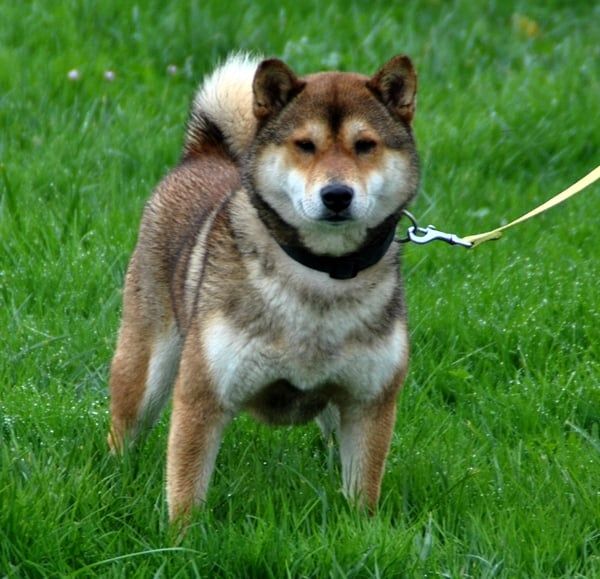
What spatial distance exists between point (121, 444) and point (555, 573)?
156 cm

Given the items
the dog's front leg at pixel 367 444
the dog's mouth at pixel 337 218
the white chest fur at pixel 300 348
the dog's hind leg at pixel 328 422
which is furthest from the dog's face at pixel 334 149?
the dog's hind leg at pixel 328 422

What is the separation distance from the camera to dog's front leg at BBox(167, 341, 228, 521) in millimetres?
4363

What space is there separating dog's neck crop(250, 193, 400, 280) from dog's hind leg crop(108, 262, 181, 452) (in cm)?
83

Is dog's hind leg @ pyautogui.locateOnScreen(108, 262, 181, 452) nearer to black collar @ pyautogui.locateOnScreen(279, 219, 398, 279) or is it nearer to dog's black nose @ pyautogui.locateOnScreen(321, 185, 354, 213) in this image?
black collar @ pyautogui.locateOnScreen(279, 219, 398, 279)

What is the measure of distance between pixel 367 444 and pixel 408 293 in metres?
1.72

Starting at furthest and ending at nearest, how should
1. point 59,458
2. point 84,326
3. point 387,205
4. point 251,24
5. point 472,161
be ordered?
point 251,24 < point 472,161 < point 84,326 < point 59,458 < point 387,205

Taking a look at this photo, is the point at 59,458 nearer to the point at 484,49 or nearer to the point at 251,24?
the point at 251,24

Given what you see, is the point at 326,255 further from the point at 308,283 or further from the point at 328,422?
the point at 328,422

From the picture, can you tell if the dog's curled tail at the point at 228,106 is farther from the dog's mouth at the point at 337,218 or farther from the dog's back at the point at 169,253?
the dog's mouth at the point at 337,218

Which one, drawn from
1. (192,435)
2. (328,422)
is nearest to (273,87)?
(192,435)

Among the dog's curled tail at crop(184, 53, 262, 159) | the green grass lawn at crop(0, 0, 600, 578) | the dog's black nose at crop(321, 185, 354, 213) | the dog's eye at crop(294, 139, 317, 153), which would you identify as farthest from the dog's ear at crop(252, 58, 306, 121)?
the green grass lawn at crop(0, 0, 600, 578)

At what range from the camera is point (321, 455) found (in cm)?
512

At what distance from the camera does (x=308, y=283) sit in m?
4.41

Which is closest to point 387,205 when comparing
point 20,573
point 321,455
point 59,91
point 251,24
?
point 321,455
